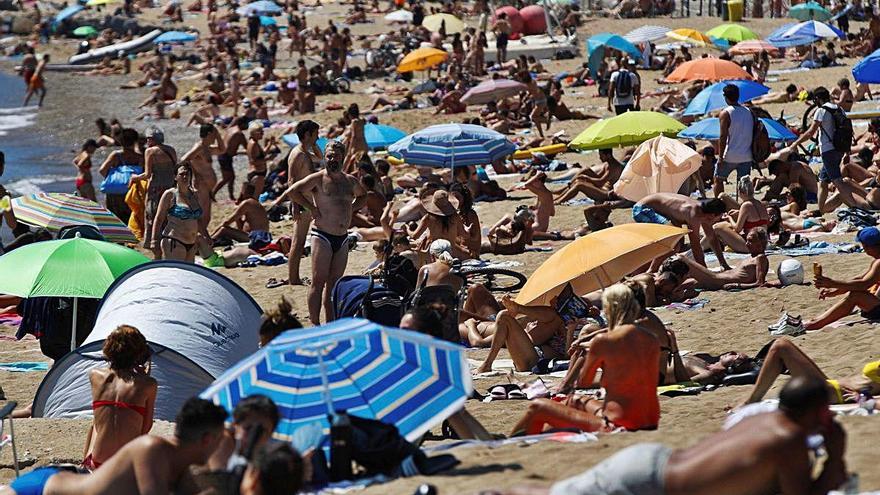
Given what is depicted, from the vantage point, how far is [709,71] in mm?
19031

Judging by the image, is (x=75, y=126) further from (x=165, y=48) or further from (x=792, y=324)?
(x=792, y=324)

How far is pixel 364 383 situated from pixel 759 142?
318 inches

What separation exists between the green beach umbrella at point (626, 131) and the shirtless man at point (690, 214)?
304cm

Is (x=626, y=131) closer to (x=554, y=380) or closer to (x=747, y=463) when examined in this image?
(x=554, y=380)

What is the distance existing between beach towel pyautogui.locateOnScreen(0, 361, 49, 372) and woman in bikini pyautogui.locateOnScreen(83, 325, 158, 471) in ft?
13.0

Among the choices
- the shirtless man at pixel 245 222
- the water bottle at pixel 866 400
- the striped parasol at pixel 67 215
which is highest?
the water bottle at pixel 866 400

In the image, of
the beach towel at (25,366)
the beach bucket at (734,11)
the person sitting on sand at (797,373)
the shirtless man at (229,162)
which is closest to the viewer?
the person sitting on sand at (797,373)

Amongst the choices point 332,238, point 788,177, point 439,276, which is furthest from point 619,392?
point 788,177

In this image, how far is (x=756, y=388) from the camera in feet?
21.7

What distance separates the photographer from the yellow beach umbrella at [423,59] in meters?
26.9

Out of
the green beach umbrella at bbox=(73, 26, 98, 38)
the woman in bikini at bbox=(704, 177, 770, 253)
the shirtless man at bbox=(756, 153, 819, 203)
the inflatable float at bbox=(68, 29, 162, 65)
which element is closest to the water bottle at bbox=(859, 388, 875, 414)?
the woman in bikini at bbox=(704, 177, 770, 253)

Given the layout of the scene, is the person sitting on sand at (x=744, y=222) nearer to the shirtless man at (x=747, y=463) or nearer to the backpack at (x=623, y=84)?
the shirtless man at (x=747, y=463)

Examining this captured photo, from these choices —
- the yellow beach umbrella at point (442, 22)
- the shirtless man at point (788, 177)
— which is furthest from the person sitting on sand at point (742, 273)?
the yellow beach umbrella at point (442, 22)

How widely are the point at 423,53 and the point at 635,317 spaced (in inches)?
820
